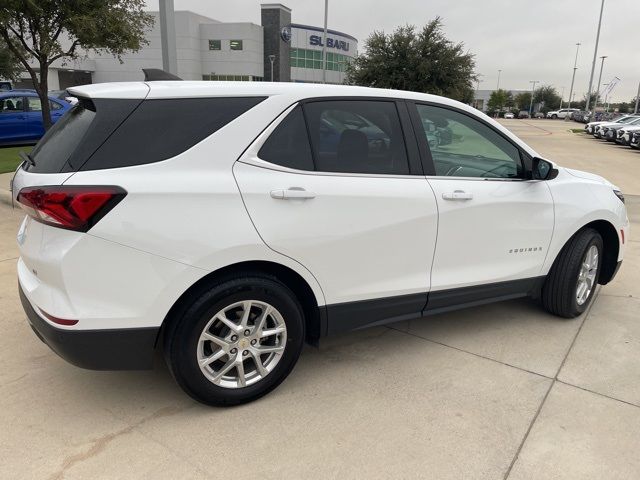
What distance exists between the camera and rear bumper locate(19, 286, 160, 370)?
2396mm

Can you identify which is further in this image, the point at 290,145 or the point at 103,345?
the point at 290,145

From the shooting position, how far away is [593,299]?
4641 mm

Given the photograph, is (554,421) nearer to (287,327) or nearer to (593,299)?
(287,327)

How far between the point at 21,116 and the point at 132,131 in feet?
45.0

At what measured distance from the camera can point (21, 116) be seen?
1387 centimetres

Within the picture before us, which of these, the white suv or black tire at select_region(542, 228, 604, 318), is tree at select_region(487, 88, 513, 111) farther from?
the white suv

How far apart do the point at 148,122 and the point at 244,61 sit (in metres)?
60.8

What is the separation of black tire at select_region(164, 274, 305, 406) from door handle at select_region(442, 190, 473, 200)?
1.14m

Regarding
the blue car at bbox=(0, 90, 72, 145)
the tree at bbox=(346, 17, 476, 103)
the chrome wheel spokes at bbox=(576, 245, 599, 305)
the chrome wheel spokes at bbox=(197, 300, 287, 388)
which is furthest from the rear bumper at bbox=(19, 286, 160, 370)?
the tree at bbox=(346, 17, 476, 103)

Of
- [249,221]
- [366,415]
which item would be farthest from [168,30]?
[366,415]

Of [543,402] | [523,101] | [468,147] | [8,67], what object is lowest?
[543,402]

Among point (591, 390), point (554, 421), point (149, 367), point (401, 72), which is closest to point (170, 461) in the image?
point (149, 367)

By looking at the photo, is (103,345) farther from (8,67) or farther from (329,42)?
(329,42)

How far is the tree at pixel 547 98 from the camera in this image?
109719 millimetres
